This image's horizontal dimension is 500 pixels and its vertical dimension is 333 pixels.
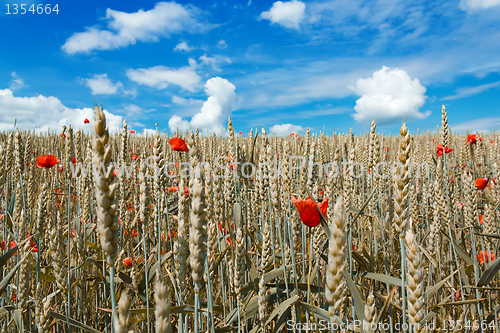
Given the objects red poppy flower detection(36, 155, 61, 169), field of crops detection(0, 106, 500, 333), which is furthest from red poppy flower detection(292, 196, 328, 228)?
red poppy flower detection(36, 155, 61, 169)

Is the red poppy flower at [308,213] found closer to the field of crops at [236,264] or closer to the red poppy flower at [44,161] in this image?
the field of crops at [236,264]

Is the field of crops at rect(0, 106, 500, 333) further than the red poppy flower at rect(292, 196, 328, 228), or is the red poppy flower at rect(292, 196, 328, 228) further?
the red poppy flower at rect(292, 196, 328, 228)

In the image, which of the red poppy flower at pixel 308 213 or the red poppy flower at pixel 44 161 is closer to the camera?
the red poppy flower at pixel 308 213

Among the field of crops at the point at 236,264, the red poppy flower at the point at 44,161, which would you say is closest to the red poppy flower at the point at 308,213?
the field of crops at the point at 236,264

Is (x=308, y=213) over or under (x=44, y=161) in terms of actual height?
under

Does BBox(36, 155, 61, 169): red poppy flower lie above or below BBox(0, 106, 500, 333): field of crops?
above

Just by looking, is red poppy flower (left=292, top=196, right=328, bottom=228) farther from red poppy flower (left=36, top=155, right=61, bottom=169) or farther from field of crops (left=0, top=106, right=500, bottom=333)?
red poppy flower (left=36, top=155, right=61, bottom=169)

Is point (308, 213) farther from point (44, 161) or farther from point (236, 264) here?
point (44, 161)

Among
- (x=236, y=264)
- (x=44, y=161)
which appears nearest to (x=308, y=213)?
(x=236, y=264)

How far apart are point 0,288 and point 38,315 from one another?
174 mm

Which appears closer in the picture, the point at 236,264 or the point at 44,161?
the point at 236,264

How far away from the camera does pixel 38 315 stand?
3.71 ft

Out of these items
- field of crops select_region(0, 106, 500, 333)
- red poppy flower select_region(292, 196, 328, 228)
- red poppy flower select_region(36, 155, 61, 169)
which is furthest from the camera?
red poppy flower select_region(36, 155, 61, 169)

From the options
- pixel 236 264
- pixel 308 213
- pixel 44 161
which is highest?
pixel 44 161
